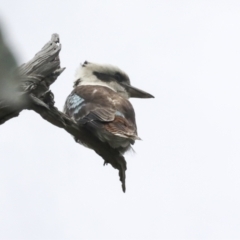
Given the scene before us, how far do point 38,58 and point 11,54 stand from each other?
287 centimetres

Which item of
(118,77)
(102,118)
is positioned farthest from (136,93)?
(102,118)

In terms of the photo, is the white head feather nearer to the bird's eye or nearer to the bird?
the bird's eye

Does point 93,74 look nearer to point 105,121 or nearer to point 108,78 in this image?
point 108,78

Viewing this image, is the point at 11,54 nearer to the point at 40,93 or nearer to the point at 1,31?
the point at 1,31

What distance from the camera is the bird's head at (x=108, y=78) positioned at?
20.5 feet

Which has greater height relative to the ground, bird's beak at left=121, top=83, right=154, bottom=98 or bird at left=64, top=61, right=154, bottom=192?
bird at left=64, top=61, right=154, bottom=192

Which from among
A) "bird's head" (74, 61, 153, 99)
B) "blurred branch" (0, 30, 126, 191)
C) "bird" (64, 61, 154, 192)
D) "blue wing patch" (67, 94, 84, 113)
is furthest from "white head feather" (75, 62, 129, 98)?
"blurred branch" (0, 30, 126, 191)

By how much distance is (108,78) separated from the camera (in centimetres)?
648

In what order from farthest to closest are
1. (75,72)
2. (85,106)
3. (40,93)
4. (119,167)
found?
(75,72), (85,106), (119,167), (40,93)

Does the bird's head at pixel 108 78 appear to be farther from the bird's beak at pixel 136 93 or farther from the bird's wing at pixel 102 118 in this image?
the bird's wing at pixel 102 118

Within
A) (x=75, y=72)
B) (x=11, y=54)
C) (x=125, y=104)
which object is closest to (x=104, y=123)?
(x=125, y=104)

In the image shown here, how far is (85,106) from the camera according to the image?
4855 mm

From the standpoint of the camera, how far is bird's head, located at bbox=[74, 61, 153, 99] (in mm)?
6250

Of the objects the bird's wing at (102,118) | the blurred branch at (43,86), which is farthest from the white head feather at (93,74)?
the blurred branch at (43,86)
